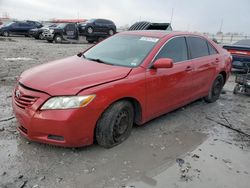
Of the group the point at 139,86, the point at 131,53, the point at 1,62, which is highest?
the point at 131,53

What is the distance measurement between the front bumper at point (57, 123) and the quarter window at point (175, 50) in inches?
64.1

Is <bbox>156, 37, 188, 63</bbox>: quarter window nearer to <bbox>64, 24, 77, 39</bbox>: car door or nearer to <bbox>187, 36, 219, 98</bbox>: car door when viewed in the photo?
<bbox>187, 36, 219, 98</bbox>: car door

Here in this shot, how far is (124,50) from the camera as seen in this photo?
4262 millimetres

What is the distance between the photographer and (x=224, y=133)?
4.38 m

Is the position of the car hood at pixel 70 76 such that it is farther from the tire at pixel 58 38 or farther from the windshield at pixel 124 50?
the tire at pixel 58 38

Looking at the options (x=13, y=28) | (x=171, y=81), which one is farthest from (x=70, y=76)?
(x=13, y=28)

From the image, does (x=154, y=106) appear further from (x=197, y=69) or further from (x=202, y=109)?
(x=202, y=109)

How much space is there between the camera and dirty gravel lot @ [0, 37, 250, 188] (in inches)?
114

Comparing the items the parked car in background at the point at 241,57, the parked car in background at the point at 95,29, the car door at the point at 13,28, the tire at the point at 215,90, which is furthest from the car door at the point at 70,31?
the tire at the point at 215,90

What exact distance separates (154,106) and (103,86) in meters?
1.15

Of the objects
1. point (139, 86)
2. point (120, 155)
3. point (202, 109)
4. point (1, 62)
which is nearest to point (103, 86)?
point (139, 86)

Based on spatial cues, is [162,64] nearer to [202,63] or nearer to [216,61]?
[202,63]

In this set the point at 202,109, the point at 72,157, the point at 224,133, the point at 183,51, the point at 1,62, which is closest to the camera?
the point at 72,157

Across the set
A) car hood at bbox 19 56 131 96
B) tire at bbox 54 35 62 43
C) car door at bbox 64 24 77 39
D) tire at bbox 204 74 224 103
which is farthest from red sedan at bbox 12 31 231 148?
tire at bbox 54 35 62 43
